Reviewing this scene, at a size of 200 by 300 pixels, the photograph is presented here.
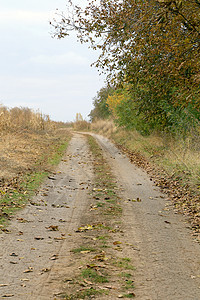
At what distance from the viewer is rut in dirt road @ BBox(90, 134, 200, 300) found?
4359 millimetres

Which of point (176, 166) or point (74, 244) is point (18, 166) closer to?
point (176, 166)

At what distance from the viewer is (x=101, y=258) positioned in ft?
17.2

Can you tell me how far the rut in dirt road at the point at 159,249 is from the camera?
14.3 feet

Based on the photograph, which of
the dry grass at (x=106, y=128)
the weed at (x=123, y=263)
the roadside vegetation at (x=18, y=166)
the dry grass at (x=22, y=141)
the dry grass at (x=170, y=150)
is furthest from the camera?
the dry grass at (x=106, y=128)

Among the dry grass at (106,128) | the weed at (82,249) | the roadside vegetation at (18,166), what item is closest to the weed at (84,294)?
the weed at (82,249)

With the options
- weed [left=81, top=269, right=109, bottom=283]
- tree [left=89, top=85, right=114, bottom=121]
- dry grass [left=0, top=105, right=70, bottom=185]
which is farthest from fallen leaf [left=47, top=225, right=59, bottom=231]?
tree [left=89, top=85, right=114, bottom=121]

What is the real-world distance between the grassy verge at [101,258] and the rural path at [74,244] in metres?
0.14

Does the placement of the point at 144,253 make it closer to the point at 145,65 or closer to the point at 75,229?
the point at 75,229

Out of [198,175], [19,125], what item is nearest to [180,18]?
[198,175]

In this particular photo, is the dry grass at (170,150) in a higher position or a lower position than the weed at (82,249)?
higher

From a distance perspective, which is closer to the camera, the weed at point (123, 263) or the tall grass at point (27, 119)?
the weed at point (123, 263)

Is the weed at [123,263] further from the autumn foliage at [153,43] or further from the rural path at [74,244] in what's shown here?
the autumn foliage at [153,43]

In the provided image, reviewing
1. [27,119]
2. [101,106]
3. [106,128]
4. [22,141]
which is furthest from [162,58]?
[101,106]

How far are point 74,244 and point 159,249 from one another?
144cm
